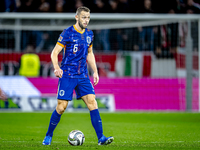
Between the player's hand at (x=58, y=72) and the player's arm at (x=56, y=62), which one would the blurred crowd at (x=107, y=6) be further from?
the player's hand at (x=58, y=72)

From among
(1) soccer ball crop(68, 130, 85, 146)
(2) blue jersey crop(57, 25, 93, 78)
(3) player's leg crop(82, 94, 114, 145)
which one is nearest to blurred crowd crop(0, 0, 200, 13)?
(2) blue jersey crop(57, 25, 93, 78)

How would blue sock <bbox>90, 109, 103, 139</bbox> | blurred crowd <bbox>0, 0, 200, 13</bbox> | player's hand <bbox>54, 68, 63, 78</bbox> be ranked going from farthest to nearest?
blurred crowd <bbox>0, 0, 200, 13</bbox> < blue sock <bbox>90, 109, 103, 139</bbox> < player's hand <bbox>54, 68, 63, 78</bbox>

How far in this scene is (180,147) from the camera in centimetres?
535

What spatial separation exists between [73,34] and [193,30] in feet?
31.0

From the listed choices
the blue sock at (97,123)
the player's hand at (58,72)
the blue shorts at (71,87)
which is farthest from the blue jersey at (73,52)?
the blue sock at (97,123)

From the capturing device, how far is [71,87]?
5.48m

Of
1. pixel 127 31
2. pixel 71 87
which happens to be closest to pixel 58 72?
pixel 71 87

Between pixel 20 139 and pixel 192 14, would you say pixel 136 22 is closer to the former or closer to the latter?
pixel 192 14

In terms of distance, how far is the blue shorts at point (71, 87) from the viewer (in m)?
5.45

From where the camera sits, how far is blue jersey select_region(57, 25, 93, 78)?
5520mm

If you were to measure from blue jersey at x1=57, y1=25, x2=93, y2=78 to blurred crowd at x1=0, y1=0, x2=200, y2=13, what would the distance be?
7.04 m

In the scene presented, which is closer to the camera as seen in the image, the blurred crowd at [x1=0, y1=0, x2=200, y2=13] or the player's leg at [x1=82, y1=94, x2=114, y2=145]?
the player's leg at [x1=82, y1=94, x2=114, y2=145]

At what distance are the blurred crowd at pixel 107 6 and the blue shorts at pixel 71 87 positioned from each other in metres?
7.24

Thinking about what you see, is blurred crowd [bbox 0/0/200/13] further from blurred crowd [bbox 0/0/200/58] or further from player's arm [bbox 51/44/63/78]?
player's arm [bbox 51/44/63/78]
